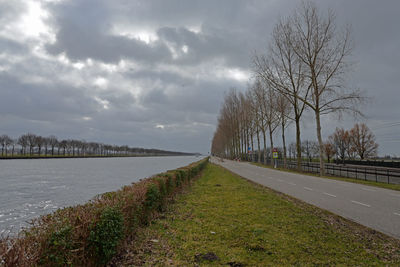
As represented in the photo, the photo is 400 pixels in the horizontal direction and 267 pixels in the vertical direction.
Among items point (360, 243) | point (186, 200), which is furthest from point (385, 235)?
point (186, 200)

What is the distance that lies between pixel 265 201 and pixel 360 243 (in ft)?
16.2

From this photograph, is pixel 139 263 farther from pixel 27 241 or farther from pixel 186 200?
pixel 186 200

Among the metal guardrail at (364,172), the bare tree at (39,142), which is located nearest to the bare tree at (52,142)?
the bare tree at (39,142)

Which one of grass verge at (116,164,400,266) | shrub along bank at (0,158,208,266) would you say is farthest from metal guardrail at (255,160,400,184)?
shrub along bank at (0,158,208,266)

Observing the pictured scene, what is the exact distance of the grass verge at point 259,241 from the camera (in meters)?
4.80

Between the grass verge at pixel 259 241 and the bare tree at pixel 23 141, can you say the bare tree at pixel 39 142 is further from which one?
the grass verge at pixel 259 241

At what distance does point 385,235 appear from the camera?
624 cm

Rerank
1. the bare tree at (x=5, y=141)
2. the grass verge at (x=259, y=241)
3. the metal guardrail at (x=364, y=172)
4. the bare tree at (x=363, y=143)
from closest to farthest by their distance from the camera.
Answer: the grass verge at (x=259, y=241), the metal guardrail at (x=364, y=172), the bare tree at (x=363, y=143), the bare tree at (x=5, y=141)

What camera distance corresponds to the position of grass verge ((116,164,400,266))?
4805 millimetres

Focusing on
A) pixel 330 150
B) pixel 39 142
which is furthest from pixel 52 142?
pixel 330 150

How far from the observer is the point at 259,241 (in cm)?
570

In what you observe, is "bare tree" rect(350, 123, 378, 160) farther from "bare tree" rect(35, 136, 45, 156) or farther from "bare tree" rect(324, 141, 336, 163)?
"bare tree" rect(35, 136, 45, 156)

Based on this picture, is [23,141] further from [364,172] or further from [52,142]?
[364,172]

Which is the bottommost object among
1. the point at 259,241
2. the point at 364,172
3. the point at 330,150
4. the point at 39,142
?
the point at 364,172
